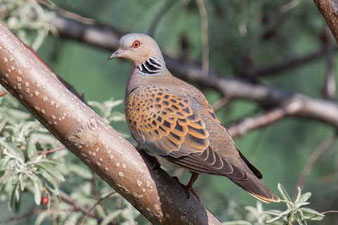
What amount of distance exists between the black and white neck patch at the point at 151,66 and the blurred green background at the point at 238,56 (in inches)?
31.5

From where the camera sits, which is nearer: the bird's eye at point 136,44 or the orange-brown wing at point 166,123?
the orange-brown wing at point 166,123

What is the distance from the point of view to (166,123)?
270 centimetres

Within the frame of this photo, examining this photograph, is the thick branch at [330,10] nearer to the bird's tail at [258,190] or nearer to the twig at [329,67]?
the bird's tail at [258,190]

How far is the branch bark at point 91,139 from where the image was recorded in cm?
220

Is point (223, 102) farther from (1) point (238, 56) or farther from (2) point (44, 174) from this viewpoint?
(2) point (44, 174)

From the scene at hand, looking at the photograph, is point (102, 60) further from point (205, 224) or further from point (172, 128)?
point (205, 224)

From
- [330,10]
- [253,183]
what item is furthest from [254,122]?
[330,10]

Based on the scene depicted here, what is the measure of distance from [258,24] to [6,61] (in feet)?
8.14

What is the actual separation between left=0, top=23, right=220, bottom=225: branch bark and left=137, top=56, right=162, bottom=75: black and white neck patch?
79 centimetres

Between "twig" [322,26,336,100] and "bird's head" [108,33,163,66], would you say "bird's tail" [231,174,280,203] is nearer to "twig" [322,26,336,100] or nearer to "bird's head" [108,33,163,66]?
"bird's head" [108,33,163,66]

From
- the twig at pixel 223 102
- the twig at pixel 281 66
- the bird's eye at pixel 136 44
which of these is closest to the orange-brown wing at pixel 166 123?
the bird's eye at pixel 136 44

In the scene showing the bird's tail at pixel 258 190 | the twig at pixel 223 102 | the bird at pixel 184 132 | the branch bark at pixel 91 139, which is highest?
the twig at pixel 223 102

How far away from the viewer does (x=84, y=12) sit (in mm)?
4195

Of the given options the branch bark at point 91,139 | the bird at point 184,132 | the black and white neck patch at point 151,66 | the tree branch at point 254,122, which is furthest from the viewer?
the tree branch at point 254,122
